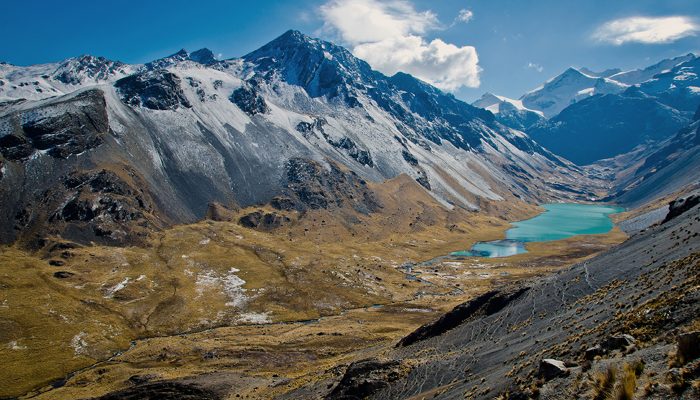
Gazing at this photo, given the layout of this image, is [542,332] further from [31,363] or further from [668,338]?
[31,363]

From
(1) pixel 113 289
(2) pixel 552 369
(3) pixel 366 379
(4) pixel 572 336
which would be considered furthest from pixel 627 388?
(1) pixel 113 289

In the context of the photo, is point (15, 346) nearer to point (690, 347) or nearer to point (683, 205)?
point (690, 347)

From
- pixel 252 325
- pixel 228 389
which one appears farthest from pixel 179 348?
pixel 228 389

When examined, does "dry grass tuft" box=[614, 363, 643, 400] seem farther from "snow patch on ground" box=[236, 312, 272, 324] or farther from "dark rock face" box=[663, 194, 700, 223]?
"snow patch on ground" box=[236, 312, 272, 324]

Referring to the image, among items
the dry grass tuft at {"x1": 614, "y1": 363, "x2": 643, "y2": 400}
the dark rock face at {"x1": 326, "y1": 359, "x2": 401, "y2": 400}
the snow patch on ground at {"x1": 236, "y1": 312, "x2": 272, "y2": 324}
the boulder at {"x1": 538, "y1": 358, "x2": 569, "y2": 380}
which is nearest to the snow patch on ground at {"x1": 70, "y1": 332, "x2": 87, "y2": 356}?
the snow patch on ground at {"x1": 236, "y1": 312, "x2": 272, "y2": 324}

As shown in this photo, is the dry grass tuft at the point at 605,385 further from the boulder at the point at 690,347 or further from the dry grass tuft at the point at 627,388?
the boulder at the point at 690,347

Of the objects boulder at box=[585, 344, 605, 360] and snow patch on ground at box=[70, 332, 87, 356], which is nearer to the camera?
boulder at box=[585, 344, 605, 360]
